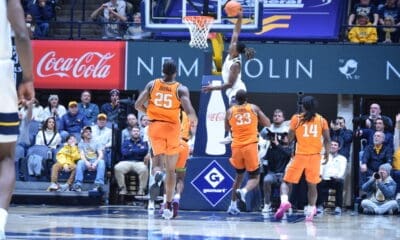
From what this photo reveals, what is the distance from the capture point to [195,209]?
15555 mm

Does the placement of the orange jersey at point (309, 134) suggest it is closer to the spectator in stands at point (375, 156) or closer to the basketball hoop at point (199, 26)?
the basketball hoop at point (199, 26)

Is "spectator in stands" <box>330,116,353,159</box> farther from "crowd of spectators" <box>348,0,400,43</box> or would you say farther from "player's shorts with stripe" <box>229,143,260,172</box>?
"player's shorts with stripe" <box>229,143,260,172</box>

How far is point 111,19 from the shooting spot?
67.5ft

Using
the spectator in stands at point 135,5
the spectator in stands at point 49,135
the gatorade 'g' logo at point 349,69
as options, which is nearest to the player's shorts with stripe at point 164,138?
the spectator in stands at point 49,135

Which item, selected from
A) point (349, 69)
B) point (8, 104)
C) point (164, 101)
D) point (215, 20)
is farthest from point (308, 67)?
point (8, 104)

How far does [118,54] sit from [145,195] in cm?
341

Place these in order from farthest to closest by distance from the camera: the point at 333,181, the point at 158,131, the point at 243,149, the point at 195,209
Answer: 1. the point at 333,181
2. the point at 195,209
3. the point at 243,149
4. the point at 158,131

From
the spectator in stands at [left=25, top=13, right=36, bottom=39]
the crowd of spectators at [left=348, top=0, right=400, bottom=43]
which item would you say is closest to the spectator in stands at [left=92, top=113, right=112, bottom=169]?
the spectator in stands at [left=25, top=13, right=36, bottom=39]

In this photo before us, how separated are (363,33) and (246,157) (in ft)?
20.4

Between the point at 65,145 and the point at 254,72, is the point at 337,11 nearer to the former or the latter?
the point at 254,72

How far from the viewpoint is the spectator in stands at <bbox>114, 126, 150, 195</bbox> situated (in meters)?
17.8

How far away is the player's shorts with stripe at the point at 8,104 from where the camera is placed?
18.8 ft

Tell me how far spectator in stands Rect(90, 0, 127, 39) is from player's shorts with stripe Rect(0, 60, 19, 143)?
14.3 meters

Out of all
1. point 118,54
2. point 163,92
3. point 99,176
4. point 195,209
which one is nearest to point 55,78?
point 118,54
